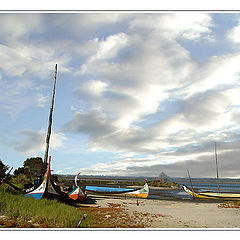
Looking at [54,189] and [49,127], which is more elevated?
[49,127]

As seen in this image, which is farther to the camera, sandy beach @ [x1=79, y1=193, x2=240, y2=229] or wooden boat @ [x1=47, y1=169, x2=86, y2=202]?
wooden boat @ [x1=47, y1=169, x2=86, y2=202]

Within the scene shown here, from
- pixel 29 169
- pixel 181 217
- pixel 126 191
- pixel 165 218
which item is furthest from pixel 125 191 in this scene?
pixel 165 218

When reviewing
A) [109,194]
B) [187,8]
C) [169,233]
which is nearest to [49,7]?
[187,8]

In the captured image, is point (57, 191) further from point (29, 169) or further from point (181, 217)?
point (181, 217)

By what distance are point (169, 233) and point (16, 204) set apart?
24.7ft

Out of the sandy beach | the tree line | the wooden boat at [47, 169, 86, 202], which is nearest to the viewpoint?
the sandy beach

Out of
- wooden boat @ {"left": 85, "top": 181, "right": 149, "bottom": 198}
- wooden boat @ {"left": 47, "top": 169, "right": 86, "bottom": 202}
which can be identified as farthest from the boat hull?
wooden boat @ {"left": 47, "top": 169, "right": 86, "bottom": 202}

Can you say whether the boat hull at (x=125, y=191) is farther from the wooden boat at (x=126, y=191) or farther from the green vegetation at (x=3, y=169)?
the green vegetation at (x=3, y=169)

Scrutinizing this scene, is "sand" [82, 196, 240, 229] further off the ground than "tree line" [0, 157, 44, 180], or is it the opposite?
"tree line" [0, 157, 44, 180]

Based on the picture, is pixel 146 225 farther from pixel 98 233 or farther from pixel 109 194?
pixel 109 194

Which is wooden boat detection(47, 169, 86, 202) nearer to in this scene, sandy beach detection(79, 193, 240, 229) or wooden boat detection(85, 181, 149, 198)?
sandy beach detection(79, 193, 240, 229)

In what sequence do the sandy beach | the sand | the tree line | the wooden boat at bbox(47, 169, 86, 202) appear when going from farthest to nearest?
1. the tree line
2. the wooden boat at bbox(47, 169, 86, 202)
3. the sand
4. the sandy beach

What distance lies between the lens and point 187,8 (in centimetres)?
862

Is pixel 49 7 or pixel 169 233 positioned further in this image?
pixel 49 7
